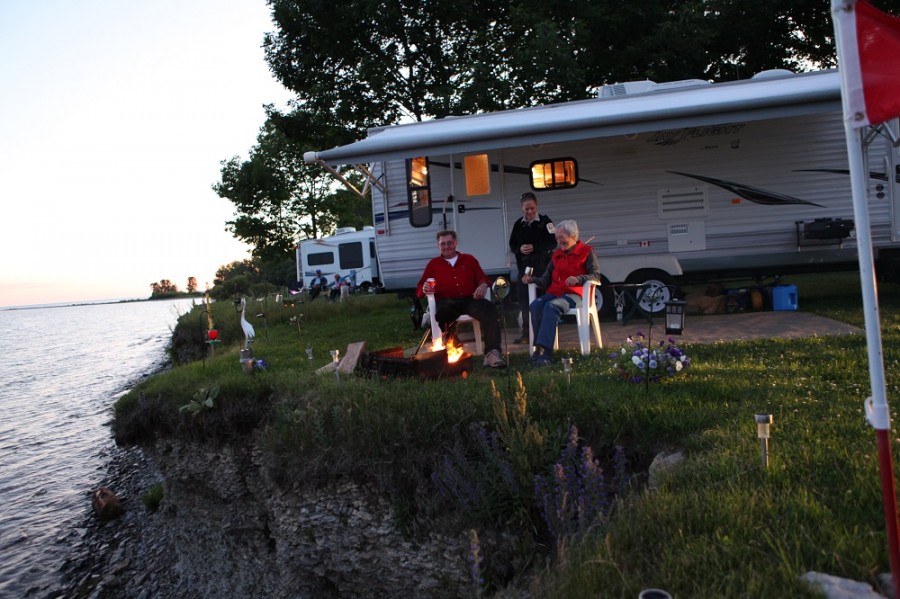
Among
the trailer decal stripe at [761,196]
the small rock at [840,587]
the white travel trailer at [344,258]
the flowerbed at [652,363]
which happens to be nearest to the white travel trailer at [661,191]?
the trailer decal stripe at [761,196]

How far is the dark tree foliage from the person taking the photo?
13.2m

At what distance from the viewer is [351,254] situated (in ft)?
84.6

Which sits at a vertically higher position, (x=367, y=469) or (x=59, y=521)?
(x=367, y=469)

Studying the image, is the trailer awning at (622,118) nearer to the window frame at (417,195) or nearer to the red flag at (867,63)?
the window frame at (417,195)

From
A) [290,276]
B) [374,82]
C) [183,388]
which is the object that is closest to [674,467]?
[183,388]

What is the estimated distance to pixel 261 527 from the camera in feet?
18.4

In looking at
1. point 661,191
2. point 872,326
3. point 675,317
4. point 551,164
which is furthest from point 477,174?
point 872,326

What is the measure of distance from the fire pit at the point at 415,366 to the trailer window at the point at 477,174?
417 cm

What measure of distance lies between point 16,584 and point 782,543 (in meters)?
6.92

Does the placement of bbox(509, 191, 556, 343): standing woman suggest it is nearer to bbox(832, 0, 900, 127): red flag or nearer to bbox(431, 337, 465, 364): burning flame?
bbox(431, 337, 465, 364): burning flame

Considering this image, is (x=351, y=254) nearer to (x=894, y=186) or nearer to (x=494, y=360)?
(x=894, y=186)

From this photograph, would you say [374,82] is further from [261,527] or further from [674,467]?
[674,467]

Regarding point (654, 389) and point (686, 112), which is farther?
point (686, 112)

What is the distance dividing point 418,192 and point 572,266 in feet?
13.3
